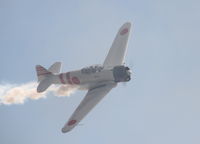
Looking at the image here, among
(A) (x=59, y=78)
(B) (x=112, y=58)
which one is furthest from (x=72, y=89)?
(B) (x=112, y=58)

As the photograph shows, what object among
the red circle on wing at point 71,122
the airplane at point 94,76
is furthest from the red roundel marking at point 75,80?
the red circle on wing at point 71,122

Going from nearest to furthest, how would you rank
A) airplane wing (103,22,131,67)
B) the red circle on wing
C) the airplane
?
the red circle on wing → the airplane → airplane wing (103,22,131,67)

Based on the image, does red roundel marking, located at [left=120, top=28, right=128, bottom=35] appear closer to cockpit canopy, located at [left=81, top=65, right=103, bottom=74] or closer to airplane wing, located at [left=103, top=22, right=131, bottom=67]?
airplane wing, located at [left=103, top=22, right=131, bottom=67]

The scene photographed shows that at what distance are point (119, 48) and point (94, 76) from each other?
20.6 ft

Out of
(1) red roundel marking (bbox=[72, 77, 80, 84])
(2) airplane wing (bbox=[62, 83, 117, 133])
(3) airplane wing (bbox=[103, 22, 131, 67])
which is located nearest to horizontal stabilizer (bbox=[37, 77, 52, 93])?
(1) red roundel marking (bbox=[72, 77, 80, 84])

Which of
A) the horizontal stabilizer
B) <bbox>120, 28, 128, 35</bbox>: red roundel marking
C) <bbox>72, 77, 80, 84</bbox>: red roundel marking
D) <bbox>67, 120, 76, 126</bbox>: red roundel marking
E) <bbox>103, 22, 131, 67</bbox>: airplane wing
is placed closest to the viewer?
<bbox>67, 120, 76, 126</bbox>: red roundel marking

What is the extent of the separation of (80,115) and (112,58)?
38.1 ft

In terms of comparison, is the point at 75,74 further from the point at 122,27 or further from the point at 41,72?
the point at 122,27

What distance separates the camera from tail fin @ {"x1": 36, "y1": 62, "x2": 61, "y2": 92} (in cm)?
Result: 6972

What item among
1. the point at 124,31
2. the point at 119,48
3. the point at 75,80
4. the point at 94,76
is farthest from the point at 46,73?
the point at 124,31

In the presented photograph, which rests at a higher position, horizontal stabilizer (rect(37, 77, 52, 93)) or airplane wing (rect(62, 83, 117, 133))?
horizontal stabilizer (rect(37, 77, 52, 93))

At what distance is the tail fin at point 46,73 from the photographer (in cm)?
6972

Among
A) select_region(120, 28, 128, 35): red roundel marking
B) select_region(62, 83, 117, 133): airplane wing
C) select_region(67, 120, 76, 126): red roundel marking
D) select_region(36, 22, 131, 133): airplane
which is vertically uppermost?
select_region(120, 28, 128, 35): red roundel marking

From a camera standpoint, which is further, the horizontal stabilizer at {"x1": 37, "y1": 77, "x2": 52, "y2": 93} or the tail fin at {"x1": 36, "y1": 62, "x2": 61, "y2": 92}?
the tail fin at {"x1": 36, "y1": 62, "x2": 61, "y2": 92}
